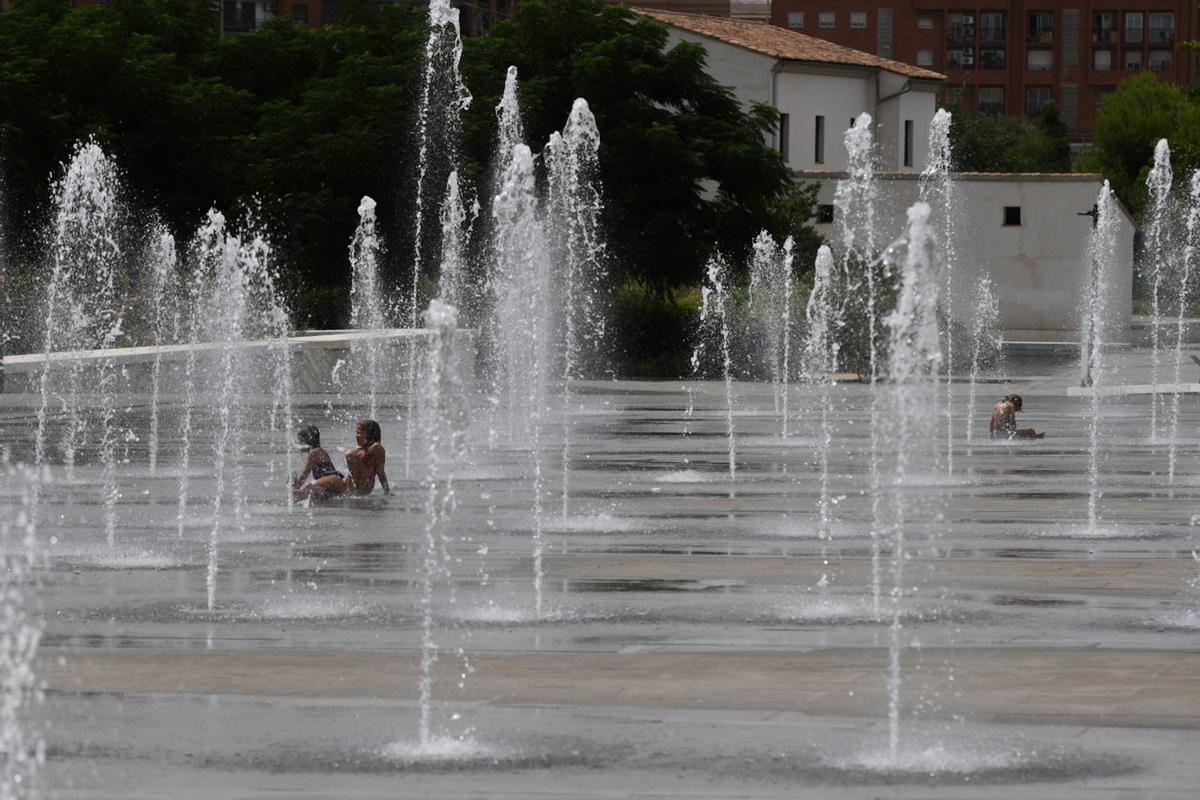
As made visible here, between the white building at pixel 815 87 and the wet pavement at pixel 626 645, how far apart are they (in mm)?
52947

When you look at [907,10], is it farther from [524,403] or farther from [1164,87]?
[524,403]

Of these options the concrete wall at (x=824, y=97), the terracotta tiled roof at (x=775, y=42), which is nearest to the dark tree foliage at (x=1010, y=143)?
the concrete wall at (x=824, y=97)

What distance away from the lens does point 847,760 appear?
791 centimetres

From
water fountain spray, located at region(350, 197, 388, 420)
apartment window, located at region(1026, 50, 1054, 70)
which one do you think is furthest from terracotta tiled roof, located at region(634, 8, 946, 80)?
apartment window, located at region(1026, 50, 1054, 70)

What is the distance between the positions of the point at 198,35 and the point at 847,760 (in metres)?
56.2

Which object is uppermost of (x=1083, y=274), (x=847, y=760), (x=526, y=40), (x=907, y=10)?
(x=907, y=10)

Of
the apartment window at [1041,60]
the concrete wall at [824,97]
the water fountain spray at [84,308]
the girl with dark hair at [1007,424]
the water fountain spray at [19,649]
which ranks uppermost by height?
the apartment window at [1041,60]

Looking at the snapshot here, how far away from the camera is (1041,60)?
13325cm

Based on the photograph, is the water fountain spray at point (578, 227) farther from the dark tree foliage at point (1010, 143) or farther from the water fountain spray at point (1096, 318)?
the dark tree foliage at point (1010, 143)

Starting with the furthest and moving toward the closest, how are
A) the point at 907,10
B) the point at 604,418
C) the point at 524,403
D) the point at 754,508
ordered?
the point at 907,10
the point at 524,403
the point at 604,418
the point at 754,508

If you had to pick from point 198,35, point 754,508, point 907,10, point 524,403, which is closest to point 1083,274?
point 198,35

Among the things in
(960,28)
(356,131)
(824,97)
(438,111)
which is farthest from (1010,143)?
(356,131)

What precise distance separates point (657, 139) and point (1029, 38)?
9110 centimetres

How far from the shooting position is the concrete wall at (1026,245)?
61.6 meters
